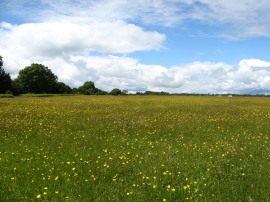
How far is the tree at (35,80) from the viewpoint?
117188mm

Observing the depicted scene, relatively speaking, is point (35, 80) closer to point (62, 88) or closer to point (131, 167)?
point (62, 88)

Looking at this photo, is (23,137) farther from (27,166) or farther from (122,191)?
(122,191)

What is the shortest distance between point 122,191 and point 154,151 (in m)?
3.79

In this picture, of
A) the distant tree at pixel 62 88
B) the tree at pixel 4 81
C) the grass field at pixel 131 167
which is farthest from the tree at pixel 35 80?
the grass field at pixel 131 167

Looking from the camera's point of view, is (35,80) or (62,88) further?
(62,88)

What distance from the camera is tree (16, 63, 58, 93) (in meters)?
117

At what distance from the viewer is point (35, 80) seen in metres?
117

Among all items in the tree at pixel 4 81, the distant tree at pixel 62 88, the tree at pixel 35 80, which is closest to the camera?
the tree at pixel 4 81

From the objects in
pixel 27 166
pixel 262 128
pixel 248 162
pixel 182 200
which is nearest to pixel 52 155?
pixel 27 166

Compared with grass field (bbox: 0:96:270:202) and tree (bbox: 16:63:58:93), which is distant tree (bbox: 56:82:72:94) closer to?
tree (bbox: 16:63:58:93)

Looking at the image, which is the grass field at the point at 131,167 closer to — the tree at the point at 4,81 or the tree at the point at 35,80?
the tree at the point at 4,81

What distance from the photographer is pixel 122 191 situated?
681 cm

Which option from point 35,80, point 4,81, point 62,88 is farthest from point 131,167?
point 62,88

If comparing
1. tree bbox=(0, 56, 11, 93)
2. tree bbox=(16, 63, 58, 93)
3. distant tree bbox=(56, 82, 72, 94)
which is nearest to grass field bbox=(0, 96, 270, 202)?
tree bbox=(0, 56, 11, 93)
